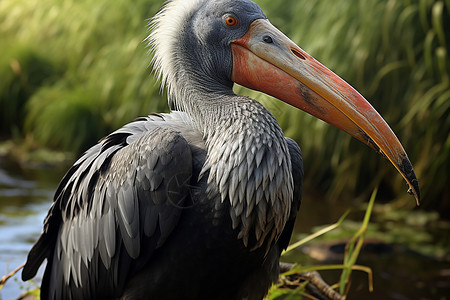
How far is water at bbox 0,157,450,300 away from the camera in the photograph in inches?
180

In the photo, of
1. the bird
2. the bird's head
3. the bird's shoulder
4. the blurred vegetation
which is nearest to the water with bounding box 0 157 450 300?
the blurred vegetation

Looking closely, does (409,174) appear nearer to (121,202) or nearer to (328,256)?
(121,202)

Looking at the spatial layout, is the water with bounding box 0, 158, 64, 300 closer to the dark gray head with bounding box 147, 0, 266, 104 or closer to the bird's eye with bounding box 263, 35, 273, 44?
the dark gray head with bounding box 147, 0, 266, 104

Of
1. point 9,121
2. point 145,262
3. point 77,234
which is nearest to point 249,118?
point 145,262

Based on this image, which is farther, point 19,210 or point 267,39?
point 19,210

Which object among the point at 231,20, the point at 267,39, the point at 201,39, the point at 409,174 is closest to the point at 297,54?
the point at 267,39

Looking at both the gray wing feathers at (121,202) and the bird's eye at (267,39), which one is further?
the bird's eye at (267,39)

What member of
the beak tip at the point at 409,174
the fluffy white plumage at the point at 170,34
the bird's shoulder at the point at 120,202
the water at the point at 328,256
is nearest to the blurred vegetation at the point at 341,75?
the water at the point at 328,256

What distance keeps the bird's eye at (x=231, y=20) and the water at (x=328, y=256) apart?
75.6 inches

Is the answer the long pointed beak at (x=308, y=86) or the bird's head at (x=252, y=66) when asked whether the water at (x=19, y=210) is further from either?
the long pointed beak at (x=308, y=86)

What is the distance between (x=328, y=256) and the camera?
5172 mm

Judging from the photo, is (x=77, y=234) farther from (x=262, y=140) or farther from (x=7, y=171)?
(x=7, y=171)

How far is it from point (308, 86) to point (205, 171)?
0.56 metres

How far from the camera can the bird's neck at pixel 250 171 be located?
2.59 metres
